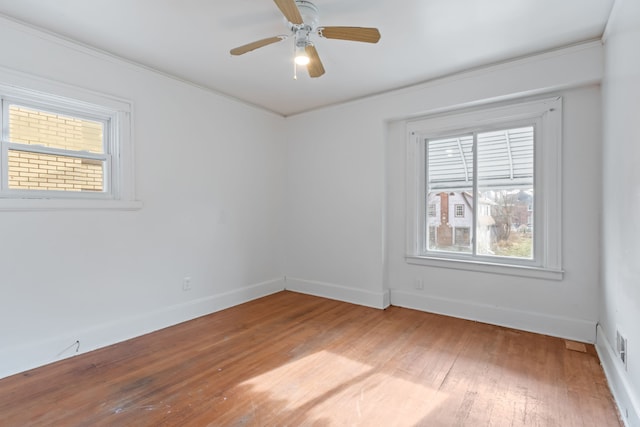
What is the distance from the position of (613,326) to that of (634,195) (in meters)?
1.04

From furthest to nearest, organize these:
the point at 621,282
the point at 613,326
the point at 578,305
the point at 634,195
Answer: the point at 578,305 → the point at 613,326 → the point at 621,282 → the point at 634,195

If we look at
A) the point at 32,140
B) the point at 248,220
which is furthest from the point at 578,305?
the point at 32,140

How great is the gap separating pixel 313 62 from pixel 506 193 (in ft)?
7.47

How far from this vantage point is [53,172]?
2.53 meters

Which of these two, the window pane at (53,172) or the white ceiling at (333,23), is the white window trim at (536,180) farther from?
the window pane at (53,172)

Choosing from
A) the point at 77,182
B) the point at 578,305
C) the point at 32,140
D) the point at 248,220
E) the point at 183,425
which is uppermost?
the point at 32,140

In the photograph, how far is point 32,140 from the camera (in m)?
2.42

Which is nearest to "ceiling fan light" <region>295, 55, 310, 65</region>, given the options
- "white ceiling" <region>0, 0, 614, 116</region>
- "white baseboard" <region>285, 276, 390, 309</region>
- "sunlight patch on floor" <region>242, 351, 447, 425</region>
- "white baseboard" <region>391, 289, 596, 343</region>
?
"white ceiling" <region>0, 0, 614, 116</region>

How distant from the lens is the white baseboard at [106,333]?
2.26 m

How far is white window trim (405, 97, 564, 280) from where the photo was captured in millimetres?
2844

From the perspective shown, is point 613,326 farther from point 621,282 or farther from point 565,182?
point 565,182

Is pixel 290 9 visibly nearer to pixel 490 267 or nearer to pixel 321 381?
pixel 321 381

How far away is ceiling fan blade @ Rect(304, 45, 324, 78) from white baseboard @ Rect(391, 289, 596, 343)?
102 inches

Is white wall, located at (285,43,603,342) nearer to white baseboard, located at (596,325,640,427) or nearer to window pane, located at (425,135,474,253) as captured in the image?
window pane, located at (425,135,474,253)
